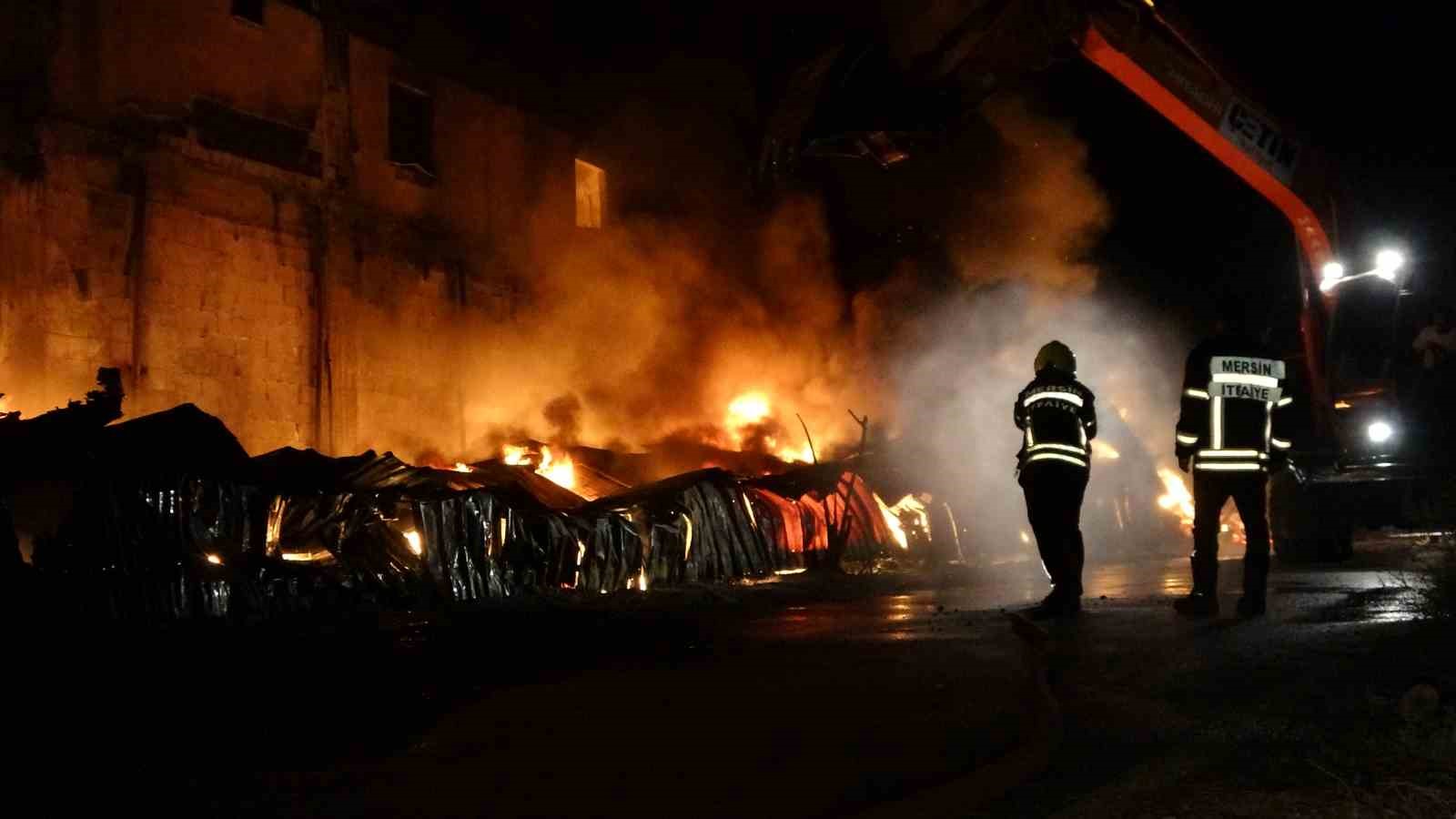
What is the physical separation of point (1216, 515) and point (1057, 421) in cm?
104

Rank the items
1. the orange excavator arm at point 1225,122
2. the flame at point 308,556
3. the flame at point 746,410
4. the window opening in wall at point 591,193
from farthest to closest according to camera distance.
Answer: the flame at point 746,410, the window opening in wall at point 591,193, the orange excavator arm at point 1225,122, the flame at point 308,556

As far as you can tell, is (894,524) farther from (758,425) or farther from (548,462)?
(758,425)

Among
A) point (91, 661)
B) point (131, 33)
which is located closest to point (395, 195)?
point (131, 33)

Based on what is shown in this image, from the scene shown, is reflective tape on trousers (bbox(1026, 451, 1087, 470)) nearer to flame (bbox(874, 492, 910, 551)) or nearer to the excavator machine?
the excavator machine

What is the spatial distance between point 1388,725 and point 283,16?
12986 millimetres

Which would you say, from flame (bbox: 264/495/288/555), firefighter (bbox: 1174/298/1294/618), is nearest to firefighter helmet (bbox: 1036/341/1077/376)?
firefighter (bbox: 1174/298/1294/618)

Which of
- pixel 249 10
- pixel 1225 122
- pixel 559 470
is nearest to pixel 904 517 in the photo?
pixel 559 470

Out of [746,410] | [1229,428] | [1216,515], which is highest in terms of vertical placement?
[746,410]

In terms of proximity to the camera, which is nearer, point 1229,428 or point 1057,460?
point 1229,428

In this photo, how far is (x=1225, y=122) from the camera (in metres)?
9.57

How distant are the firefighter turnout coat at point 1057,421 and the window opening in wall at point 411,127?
32.3ft

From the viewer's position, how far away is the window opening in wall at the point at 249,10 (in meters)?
12.8

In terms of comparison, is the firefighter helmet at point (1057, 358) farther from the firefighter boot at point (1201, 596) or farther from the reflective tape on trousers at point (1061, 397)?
the firefighter boot at point (1201, 596)

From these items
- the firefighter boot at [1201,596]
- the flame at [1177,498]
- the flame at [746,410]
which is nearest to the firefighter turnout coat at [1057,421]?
the firefighter boot at [1201,596]
